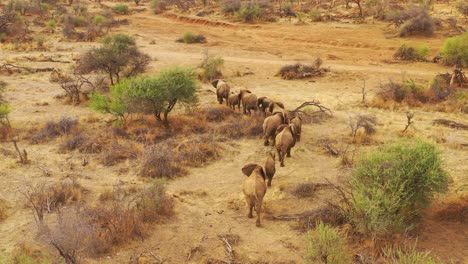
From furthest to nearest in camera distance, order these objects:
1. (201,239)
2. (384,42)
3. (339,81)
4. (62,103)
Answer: (384,42) < (339,81) < (62,103) < (201,239)

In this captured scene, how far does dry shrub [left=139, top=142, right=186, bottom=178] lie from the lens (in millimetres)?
11961

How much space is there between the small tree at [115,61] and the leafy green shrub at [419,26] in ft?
61.1

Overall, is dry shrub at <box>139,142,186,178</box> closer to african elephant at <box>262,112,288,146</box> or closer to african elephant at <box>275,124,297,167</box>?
african elephant at <box>275,124,297,167</box>

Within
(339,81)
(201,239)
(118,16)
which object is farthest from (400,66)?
(118,16)

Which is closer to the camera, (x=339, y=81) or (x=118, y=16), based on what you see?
(x=339, y=81)

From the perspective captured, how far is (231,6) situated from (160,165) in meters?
34.8

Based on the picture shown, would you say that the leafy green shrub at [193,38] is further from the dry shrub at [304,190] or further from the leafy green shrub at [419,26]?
the dry shrub at [304,190]

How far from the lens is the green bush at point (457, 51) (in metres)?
23.8

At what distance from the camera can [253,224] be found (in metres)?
9.54

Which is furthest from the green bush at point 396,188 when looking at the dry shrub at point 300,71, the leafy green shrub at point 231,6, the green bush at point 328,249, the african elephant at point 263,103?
the leafy green shrub at point 231,6

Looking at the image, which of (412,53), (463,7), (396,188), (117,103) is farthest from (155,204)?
(463,7)

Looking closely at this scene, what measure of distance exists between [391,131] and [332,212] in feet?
22.0

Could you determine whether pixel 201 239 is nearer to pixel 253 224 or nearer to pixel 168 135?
pixel 253 224

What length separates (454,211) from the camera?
9.62 meters
